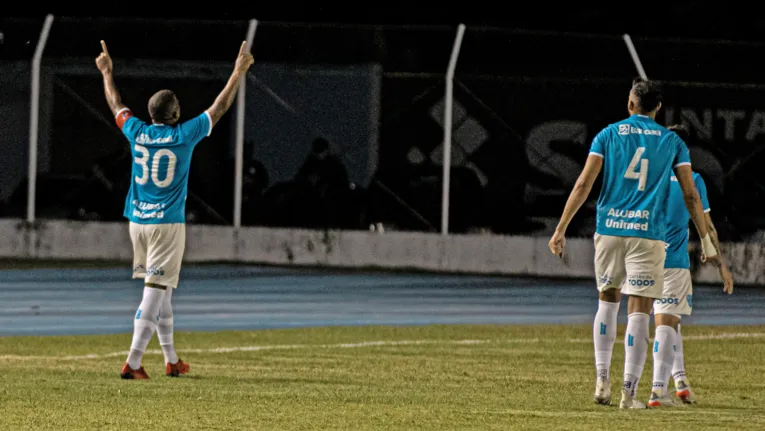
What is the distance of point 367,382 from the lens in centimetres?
1187

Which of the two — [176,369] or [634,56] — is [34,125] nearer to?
[634,56]

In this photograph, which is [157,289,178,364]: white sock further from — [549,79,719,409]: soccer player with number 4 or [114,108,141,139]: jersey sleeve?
[549,79,719,409]: soccer player with number 4

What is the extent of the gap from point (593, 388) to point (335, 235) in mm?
12369

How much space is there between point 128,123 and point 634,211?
3.69m

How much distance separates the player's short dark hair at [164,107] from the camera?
11.8 metres

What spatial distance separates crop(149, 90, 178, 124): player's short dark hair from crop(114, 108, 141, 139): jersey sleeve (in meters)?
0.14

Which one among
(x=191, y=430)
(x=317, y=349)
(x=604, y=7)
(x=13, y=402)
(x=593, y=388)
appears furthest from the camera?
(x=604, y=7)

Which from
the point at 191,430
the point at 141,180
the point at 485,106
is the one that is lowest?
the point at 191,430

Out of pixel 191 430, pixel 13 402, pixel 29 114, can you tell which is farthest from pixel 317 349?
pixel 29 114

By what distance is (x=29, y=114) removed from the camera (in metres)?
23.2

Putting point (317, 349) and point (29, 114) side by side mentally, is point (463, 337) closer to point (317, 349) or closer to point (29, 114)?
point (317, 349)

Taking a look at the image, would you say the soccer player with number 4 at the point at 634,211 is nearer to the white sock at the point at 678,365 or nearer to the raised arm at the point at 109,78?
the white sock at the point at 678,365

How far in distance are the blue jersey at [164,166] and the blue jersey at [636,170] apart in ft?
9.65

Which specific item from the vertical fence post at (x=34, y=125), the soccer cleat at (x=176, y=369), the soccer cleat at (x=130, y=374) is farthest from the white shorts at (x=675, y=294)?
the vertical fence post at (x=34, y=125)
